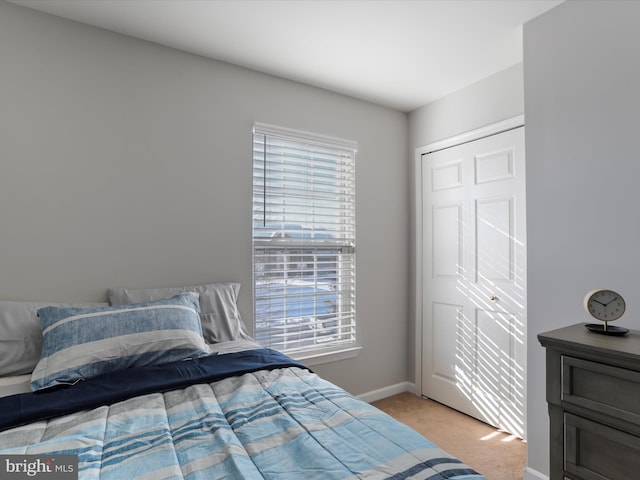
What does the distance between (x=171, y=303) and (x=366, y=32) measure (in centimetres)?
193

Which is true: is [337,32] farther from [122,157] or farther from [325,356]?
[325,356]

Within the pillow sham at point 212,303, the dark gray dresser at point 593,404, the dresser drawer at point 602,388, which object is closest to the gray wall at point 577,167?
the dark gray dresser at point 593,404

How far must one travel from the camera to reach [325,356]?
288 centimetres

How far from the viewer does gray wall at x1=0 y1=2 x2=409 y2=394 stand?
76.0 inches

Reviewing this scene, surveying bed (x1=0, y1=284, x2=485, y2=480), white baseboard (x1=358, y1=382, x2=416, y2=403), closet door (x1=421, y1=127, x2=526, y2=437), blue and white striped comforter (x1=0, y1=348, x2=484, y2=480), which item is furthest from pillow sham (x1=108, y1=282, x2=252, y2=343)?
closet door (x1=421, y1=127, x2=526, y2=437)

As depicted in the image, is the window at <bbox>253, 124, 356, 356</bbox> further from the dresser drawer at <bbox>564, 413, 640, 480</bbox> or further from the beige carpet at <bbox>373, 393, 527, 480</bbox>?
the dresser drawer at <bbox>564, 413, 640, 480</bbox>

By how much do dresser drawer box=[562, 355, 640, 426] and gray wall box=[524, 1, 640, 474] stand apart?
1.58 ft

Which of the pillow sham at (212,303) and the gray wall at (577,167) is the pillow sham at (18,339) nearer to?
the pillow sham at (212,303)

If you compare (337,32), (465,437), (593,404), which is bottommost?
(465,437)

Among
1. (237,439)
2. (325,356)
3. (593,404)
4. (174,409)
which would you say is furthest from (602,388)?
(325,356)

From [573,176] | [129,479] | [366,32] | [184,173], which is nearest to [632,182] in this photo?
[573,176]

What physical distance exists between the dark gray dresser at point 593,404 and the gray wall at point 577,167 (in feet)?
1.24

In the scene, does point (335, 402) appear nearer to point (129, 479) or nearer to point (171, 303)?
point (129, 479)

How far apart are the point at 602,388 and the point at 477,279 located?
1.52 meters
